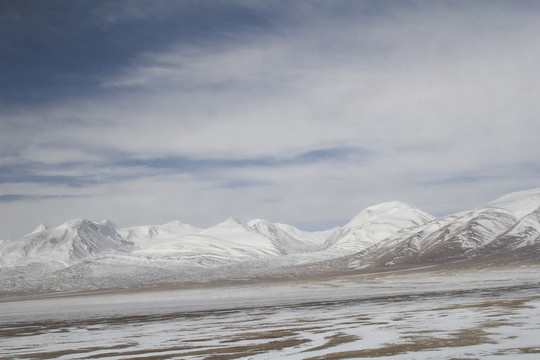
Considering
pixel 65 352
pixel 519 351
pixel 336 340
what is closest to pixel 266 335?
pixel 336 340

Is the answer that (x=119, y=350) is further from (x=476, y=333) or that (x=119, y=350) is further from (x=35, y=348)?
(x=476, y=333)

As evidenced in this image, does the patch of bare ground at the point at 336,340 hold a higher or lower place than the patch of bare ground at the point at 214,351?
lower

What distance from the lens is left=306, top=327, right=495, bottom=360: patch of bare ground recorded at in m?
27.7

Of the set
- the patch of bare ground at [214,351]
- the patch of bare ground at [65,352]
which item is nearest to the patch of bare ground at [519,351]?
the patch of bare ground at [214,351]

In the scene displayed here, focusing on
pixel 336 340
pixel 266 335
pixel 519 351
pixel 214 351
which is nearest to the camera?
pixel 519 351

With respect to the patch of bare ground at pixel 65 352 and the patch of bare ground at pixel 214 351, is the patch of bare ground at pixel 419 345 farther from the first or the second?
the patch of bare ground at pixel 65 352

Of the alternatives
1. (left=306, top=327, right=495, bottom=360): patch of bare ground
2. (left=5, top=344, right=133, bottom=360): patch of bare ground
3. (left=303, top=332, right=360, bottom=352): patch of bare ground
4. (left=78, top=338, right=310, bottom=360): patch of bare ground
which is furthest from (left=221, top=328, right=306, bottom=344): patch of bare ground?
(left=306, top=327, right=495, bottom=360): patch of bare ground

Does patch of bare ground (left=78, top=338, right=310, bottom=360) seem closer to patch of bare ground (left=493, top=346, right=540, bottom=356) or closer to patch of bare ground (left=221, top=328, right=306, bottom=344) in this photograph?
patch of bare ground (left=221, top=328, right=306, bottom=344)

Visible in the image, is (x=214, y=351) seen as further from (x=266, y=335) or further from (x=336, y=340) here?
(x=336, y=340)

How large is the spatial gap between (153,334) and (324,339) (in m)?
20.0

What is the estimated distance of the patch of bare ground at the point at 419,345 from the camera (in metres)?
27.7

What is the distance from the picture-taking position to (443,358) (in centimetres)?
2492

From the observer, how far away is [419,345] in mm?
29672

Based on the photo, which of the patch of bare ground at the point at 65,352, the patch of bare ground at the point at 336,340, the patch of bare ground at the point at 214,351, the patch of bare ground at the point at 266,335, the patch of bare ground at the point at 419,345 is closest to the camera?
the patch of bare ground at the point at 419,345
